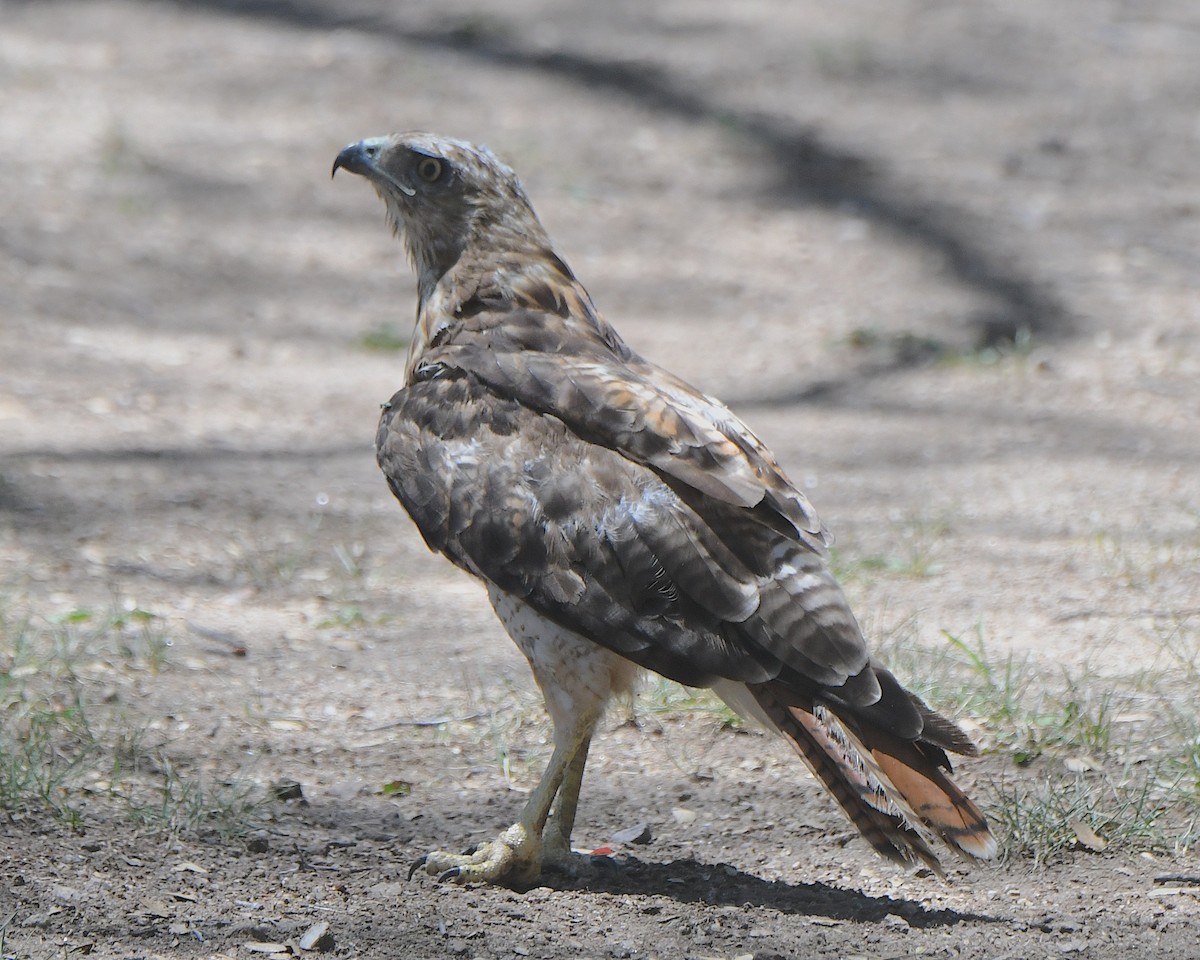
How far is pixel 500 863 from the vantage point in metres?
3.88

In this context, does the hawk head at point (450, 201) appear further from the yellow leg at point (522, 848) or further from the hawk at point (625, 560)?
the yellow leg at point (522, 848)

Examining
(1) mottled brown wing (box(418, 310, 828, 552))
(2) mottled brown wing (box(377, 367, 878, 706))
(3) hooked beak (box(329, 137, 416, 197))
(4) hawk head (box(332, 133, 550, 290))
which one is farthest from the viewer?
(3) hooked beak (box(329, 137, 416, 197))

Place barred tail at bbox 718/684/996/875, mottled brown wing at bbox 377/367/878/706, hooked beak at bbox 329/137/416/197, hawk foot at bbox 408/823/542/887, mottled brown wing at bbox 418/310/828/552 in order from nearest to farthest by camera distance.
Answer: barred tail at bbox 718/684/996/875 < mottled brown wing at bbox 377/367/878/706 < mottled brown wing at bbox 418/310/828/552 < hawk foot at bbox 408/823/542/887 < hooked beak at bbox 329/137/416/197

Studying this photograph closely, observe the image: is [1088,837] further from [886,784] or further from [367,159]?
[367,159]

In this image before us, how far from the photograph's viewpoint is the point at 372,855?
4.08 m

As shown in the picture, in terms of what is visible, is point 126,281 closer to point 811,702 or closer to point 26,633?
point 26,633

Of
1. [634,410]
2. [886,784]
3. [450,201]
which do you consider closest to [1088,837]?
[886,784]

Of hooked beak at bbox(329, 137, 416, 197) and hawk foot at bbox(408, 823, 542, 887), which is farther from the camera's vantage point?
hooked beak at bbox(329, 137, 416, 197)

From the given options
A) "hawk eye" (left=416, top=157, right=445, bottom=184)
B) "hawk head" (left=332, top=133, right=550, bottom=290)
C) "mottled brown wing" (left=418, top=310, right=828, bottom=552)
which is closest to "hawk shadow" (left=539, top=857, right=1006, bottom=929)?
"mottled brown wing" (left=418, top=310, right=828, bottom=552)

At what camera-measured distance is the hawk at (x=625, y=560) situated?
11.6ft

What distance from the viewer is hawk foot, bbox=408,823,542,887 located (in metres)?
3.89

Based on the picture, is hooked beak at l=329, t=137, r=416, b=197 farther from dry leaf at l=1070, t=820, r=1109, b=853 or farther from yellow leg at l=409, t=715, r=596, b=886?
dry leaf at l=1070, t=820, r=1109, b=853

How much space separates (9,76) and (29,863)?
9127 mm

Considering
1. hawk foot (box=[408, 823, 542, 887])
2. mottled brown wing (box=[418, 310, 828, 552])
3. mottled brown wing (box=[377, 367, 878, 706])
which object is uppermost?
mottled brown wing (box=[418, 310, 828, 552])
